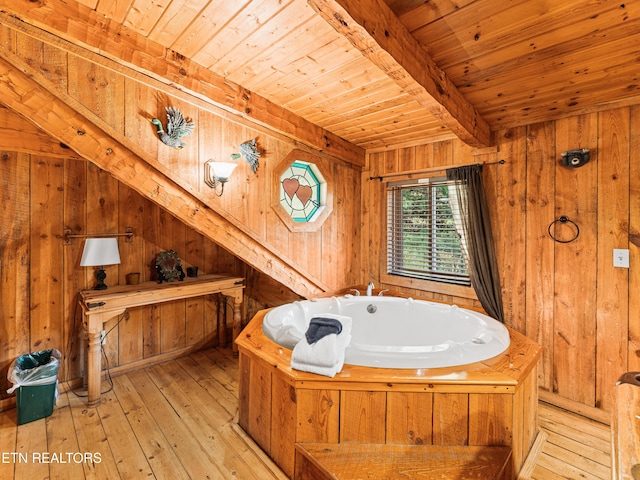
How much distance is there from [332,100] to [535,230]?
180 cm

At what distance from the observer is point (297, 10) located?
1432 millimetres

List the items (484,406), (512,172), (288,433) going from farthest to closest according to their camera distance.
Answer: (512,172) < (288,433) < (484,406)

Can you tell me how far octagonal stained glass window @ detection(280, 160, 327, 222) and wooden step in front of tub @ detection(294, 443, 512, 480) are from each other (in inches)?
72.8

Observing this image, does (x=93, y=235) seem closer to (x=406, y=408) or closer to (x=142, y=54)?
(x=142, y=54)

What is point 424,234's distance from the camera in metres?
2.95

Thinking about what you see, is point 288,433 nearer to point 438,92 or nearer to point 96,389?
point 96,389

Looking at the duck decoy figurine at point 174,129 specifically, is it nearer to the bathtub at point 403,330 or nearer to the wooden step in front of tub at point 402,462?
the bathtub at point 403,330

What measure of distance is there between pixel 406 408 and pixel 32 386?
2.35m

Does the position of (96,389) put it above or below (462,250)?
below

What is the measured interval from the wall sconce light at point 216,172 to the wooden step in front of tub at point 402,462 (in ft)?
5.56

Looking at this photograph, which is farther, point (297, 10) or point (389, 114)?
point (389, 114)

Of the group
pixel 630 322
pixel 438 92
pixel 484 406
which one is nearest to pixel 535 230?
pixel 630 322

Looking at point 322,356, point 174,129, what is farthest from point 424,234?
point 174,129

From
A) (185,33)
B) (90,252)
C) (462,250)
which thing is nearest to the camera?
(185,33)
